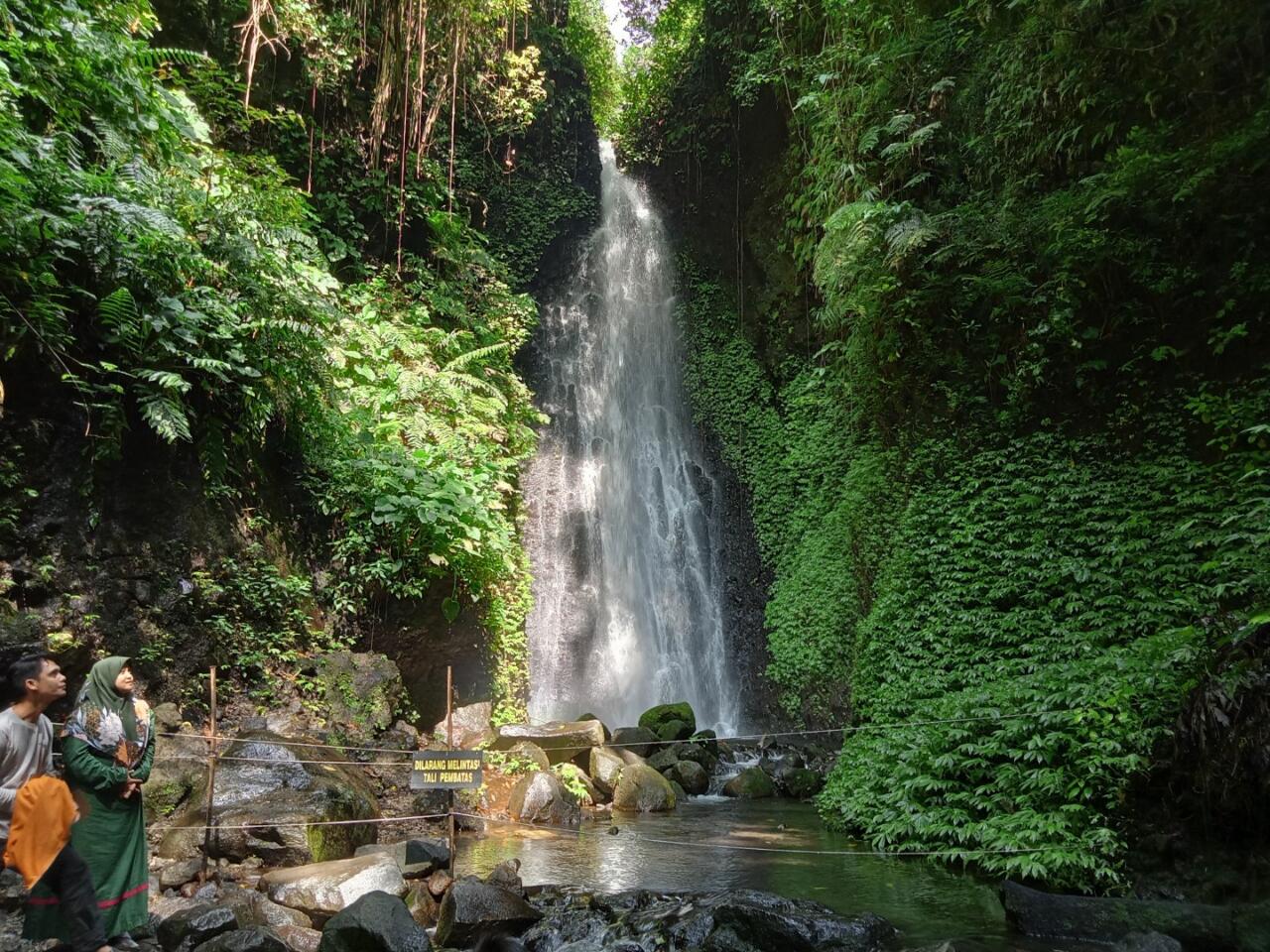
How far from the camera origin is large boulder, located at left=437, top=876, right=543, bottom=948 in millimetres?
4730

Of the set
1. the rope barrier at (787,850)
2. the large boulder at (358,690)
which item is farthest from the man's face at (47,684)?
the large boulder at (358,690)

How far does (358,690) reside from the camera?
7.87 metres

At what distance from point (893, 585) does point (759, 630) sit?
5.63 meters

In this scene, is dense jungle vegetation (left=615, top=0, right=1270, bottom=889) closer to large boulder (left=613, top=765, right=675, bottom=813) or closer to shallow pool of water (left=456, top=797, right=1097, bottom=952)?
shallow pool of water (left=456, top=797, right=1097, bottom=952)

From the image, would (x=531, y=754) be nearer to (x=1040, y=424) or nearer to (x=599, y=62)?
(x=1040, y=424)

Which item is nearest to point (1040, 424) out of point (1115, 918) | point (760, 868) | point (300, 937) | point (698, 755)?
point (1115, 918)

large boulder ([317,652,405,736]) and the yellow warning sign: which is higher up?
large boulder ([317,652,405,736])

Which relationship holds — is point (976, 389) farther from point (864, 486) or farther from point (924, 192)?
point (924, 192)

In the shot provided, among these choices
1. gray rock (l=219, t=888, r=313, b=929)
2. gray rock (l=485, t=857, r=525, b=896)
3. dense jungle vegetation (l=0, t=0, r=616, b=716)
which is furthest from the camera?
dense jungle vegetation (l=0, t=0, r=616, b=716)

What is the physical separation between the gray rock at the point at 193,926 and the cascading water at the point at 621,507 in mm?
8713

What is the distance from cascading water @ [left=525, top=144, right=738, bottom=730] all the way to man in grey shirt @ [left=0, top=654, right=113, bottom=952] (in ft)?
32.6

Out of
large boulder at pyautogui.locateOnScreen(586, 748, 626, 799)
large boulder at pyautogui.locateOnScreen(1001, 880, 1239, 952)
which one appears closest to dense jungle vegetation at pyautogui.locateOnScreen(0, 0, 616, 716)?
large boulder at pyautogui.locateOnScreen(586, 748, 626, 799)

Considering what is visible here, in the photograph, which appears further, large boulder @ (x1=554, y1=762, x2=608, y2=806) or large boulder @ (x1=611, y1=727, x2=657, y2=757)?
large boulder @ (x1=611, y1=727, x2=657, y2=757)

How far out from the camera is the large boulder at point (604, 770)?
9.38 meters
